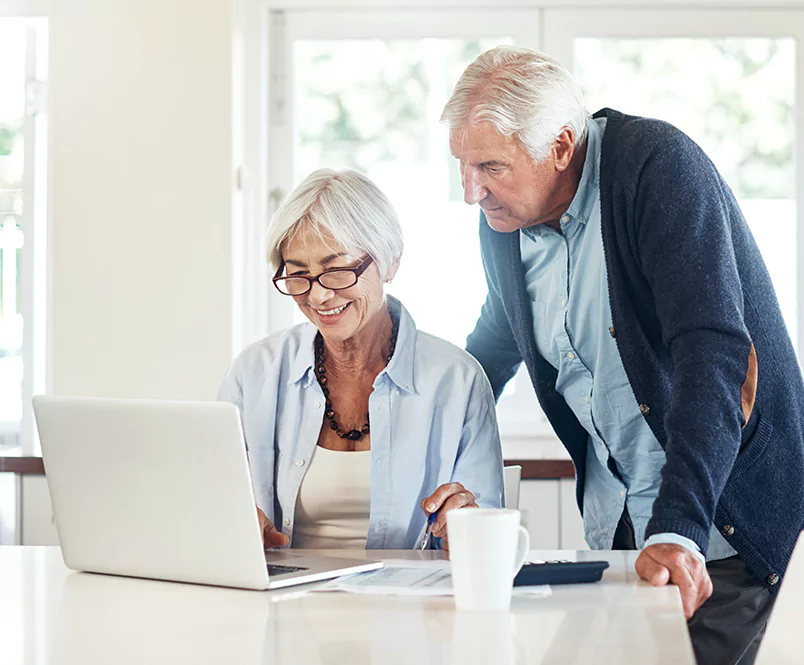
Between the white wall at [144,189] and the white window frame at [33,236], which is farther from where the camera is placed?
the white window frame at [33,236]

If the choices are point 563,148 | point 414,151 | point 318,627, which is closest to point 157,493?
point 318,627

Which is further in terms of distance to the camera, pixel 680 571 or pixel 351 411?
pixel 351 411

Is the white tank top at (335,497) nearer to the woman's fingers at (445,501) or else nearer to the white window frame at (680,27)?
the woman's fingers at (445,501)

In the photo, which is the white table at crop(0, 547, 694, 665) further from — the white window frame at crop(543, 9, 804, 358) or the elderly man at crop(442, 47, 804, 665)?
the white window frame at crop(543, 9, 804, 358)

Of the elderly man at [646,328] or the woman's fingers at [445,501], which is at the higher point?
the elderly man at [646,328]

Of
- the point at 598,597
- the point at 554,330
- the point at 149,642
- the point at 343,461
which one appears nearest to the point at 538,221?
the point at 554,330

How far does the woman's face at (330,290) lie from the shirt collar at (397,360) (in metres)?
0.05

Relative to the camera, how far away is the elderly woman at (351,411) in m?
1.70

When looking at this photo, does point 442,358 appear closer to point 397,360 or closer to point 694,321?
point 397,360

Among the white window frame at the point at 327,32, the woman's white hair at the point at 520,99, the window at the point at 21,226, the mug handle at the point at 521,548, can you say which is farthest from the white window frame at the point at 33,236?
the mug handle at the point at 521,548

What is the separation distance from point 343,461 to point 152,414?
22.4 inches

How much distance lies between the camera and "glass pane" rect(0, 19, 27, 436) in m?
3.17

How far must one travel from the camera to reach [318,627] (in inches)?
41.2

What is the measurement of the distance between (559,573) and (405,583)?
0.19 m
